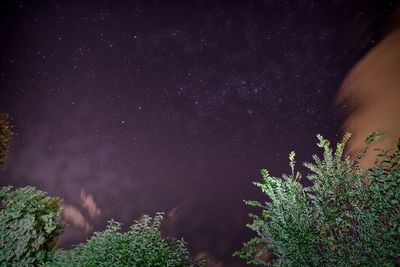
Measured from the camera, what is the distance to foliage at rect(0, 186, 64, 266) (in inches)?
493

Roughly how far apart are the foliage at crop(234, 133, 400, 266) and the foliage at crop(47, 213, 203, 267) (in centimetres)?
574

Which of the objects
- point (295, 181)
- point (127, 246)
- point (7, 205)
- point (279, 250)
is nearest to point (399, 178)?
point (295, 181)

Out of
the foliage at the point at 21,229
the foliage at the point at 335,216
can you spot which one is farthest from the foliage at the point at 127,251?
the foliage at the point at 335,216

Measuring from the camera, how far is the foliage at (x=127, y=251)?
13055 mm

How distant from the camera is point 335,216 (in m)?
8.70

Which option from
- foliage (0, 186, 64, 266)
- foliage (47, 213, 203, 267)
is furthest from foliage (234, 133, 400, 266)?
foliage (0, 186, 64, 266)

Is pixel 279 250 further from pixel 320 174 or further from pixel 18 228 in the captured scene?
pixel 18 228

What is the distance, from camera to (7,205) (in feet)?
50.8

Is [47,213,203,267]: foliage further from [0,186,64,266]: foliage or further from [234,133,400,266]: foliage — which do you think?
[234,133,400,266]: foliage

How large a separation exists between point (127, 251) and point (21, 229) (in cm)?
506

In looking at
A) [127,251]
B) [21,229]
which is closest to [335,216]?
[127,251]

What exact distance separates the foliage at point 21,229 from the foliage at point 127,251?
1.14 metres

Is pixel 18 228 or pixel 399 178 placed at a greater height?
pixel 18 228

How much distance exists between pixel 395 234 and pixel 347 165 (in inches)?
106
